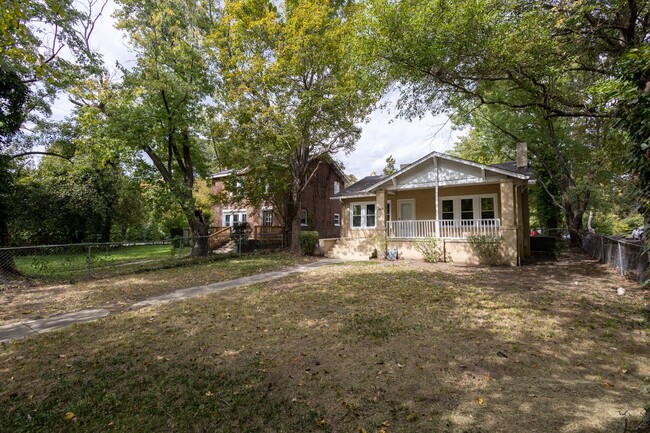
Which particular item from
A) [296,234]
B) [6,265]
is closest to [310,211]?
[296,234]

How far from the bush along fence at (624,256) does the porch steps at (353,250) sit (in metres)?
9.52

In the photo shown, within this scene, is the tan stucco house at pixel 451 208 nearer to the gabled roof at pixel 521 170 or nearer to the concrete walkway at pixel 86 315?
the gabled roof at pixel 521 170

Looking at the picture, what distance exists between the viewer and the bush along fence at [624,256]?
27.2ft

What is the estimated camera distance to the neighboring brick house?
23703mm

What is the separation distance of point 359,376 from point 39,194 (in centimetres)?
2468

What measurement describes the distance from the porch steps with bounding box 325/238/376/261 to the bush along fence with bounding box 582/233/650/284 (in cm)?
952

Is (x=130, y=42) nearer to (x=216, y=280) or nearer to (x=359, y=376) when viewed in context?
(x=216, y=280)

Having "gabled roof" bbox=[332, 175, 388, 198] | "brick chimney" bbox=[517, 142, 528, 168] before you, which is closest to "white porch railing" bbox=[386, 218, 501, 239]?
"gabled roof" bbox=[332, 175, 388, 198]

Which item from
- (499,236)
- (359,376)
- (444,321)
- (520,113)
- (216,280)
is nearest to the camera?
(359,376)

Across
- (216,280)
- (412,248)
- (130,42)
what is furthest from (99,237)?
(412,248)

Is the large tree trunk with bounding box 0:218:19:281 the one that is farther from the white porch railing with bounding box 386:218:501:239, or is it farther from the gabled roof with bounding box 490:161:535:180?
the gabled roof with bounding box 490:161:535:180

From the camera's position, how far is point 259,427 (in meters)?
2.80

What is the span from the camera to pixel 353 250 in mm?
16734

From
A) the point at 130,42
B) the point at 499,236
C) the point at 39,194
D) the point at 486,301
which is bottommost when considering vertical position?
the point at 486,301
